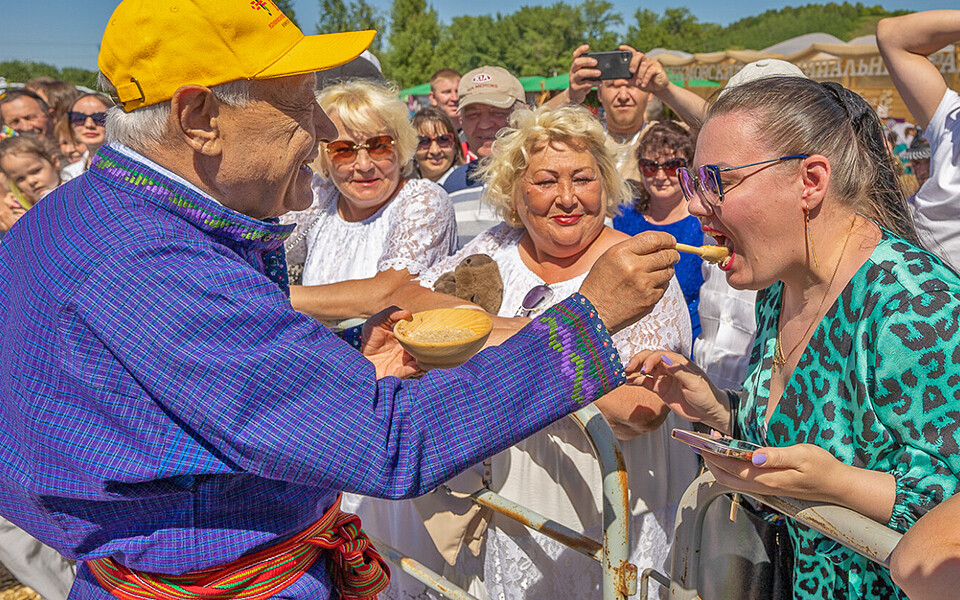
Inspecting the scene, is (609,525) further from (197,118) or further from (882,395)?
(197,118)

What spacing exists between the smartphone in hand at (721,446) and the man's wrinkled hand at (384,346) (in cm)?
89

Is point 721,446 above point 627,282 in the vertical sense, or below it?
below

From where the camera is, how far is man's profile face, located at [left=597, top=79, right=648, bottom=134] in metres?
4.34

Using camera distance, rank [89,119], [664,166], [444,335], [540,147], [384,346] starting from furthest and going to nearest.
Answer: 1. [89,119]
2. [664,166]
3. [540,147]
4. [384,346]
5. [444,335]

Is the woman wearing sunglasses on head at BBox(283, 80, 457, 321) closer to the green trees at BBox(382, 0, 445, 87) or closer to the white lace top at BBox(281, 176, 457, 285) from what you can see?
the white lace top at BBox(281, 176, 457, 285)

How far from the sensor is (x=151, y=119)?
1294mm

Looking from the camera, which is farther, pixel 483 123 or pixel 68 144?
pixel 68 144

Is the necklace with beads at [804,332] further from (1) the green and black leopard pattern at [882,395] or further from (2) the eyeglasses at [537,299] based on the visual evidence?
(2) the eyeglasses at [537,299]

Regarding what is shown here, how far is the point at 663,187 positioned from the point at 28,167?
4237 mm

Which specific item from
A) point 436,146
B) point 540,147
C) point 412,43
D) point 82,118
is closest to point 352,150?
point 540,147

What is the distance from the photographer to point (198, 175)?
1.32 metres

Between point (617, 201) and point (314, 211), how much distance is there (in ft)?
5.02

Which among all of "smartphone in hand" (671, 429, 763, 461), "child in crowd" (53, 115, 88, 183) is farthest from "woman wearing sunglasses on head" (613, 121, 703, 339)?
"child in crowd" (53, 115, 88, 183)

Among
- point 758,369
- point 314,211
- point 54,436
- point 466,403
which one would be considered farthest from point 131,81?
point 314,211
